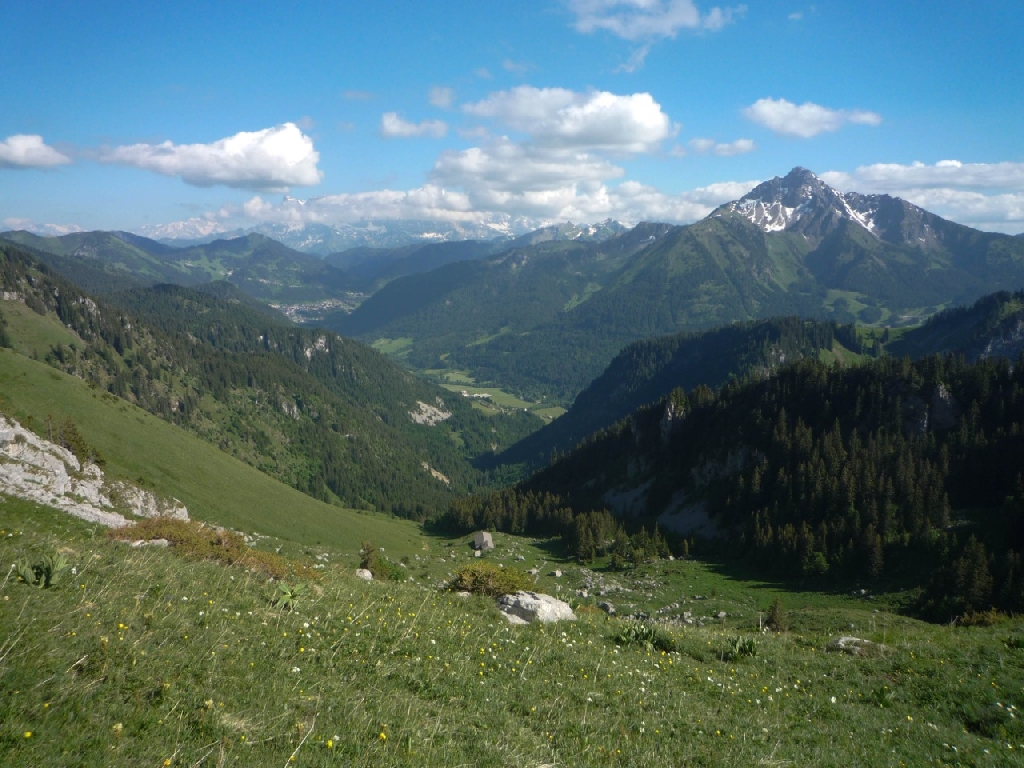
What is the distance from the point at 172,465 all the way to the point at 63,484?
28.9m

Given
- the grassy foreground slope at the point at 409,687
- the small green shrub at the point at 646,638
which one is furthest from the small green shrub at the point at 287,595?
the small green shrub at the point at 646,638

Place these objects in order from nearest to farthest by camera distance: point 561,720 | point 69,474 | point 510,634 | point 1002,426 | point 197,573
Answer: point 561,720
point 197,573
point 510,634
point 69,474
point 1002,426

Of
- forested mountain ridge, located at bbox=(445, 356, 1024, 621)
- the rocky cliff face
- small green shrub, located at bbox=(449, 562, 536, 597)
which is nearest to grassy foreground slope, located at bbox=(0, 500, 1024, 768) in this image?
small green shrub, located at bbox=(449, 562, 536, 597)

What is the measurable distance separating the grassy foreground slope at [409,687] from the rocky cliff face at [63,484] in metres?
46.4

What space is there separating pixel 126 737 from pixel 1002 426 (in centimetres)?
12210

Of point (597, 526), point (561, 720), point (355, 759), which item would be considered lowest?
point (597, 526)

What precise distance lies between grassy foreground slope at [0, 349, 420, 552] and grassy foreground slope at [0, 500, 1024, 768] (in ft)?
228

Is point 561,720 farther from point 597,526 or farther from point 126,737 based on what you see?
point 597,526

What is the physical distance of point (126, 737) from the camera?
25.5 ft

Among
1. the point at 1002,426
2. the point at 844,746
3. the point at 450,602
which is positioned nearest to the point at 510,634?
the point at 450,602

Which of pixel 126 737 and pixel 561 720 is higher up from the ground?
pixel 126 737

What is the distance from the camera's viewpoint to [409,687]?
11711mm

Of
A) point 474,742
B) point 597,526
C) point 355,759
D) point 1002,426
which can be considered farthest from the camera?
point 597,526

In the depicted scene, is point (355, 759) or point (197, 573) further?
point (197, 573)
